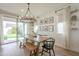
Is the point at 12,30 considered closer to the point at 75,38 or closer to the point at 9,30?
Answer: the point at 9,30

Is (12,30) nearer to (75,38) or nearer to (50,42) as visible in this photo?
(50,42)

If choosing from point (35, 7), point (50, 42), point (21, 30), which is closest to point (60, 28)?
point (50, 42)

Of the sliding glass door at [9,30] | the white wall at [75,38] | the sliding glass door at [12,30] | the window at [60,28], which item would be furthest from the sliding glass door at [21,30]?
the white wall at [75,38]

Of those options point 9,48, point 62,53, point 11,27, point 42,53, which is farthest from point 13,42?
point 62,53

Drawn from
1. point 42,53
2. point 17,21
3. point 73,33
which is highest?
point 17,21

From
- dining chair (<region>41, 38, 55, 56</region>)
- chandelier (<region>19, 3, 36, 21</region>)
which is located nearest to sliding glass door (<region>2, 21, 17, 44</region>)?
chandelier (<region>19, 3, 36, 21</region>)

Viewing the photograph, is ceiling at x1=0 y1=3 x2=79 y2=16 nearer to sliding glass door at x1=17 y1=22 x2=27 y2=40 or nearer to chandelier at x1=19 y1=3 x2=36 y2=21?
chandelier at x1=19 y1=3 x2=36 y2=21

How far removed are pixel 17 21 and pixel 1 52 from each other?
2.35 ft

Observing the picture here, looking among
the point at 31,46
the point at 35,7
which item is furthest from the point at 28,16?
the point at 31,46

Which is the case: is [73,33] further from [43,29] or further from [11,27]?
[11,27]

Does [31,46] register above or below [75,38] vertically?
below

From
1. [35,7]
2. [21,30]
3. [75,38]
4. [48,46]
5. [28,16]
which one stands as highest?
[35,7]

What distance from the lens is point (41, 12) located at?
236cm

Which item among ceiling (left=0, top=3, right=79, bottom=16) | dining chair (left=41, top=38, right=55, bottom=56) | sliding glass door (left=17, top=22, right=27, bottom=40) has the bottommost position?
dining chair (left=41, top=38, right=55, bottom=56)
